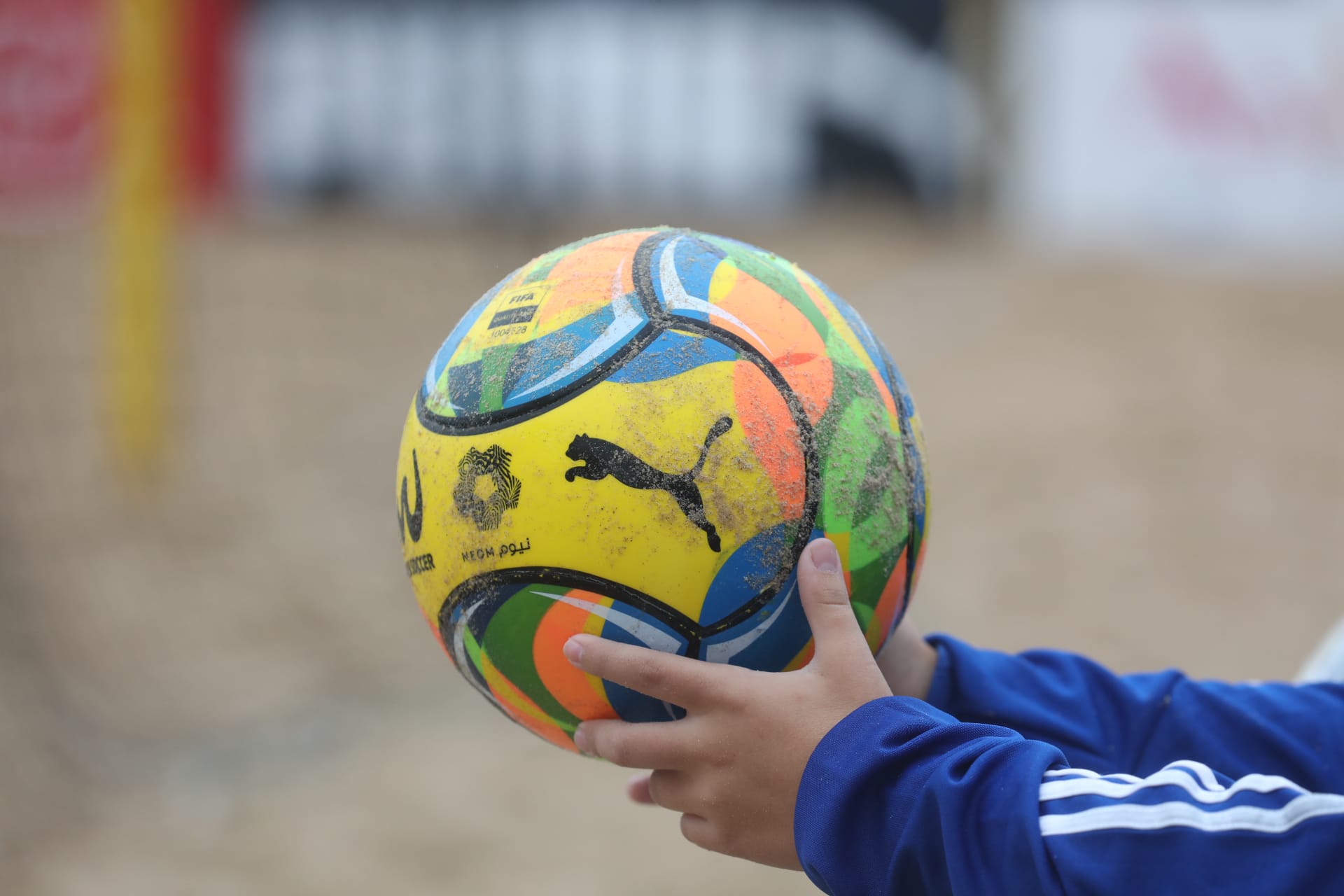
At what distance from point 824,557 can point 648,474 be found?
0.21 metres

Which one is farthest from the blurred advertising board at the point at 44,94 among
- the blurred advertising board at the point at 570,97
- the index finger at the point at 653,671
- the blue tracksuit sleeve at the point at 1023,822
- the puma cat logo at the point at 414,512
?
the blue tracksuit sleeve at the point at 1023,822

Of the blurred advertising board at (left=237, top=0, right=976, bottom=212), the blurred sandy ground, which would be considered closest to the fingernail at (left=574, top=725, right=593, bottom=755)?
the blurred sandy ground

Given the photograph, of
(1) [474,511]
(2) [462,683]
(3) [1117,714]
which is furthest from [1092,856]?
(2) [462,683]

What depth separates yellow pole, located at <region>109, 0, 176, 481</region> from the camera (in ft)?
20.8

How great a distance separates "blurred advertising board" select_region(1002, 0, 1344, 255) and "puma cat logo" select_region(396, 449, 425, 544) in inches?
406

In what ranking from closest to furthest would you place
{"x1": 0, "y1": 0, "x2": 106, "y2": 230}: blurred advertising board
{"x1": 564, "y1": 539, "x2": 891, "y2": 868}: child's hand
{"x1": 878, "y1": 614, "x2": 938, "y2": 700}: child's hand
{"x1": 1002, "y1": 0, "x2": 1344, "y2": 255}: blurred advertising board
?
{"x1": 564, "y1": 539, "x2": 891, "y2": 868}: child's hand → {"x1": 878, "y1": 614, "x2": 938, "y2": 700}: child's hand → {"x1": 0, "y1": 0, "x2": 106, "y2": 230}: blurred advertising board → {"x1": 1002, "y1": 0, "x2": 1344, "y2": 255}: blurred advertising board

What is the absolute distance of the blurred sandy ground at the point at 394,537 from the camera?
13.0 feet

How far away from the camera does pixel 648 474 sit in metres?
1.30

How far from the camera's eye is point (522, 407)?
1357 millimetres

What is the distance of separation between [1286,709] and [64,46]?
949cm

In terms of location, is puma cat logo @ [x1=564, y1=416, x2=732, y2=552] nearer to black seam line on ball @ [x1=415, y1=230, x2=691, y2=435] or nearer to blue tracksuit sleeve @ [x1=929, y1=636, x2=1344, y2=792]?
black seam line on ball @ [x1=415, y1=230, x2=691, y2=435]

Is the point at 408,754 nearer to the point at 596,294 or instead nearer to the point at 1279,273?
the point at 596,294

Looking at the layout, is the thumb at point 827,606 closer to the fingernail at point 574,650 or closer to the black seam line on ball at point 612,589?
the black seam line on ball at point 612,589

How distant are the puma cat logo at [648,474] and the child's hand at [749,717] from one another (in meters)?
0.13
